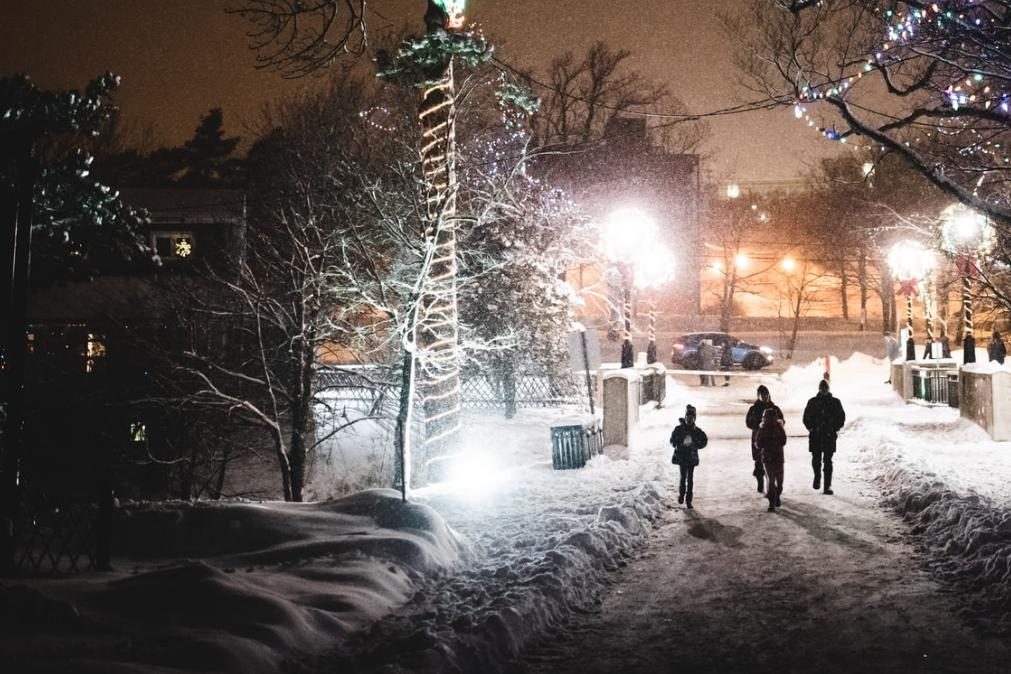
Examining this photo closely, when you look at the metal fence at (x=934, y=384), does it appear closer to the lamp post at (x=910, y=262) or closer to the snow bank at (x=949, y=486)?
the snow bank at (x=949, y=486)

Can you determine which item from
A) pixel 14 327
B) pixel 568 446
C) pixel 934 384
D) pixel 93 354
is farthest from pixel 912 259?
pixel 14 327

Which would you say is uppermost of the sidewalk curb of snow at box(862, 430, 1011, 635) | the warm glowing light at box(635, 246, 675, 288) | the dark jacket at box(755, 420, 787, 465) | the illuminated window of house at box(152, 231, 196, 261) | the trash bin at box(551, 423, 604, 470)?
the illuminated window of house at box(152, 231, 196, 261)

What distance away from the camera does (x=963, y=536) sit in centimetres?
990

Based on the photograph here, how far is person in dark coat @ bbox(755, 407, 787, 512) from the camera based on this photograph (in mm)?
12750

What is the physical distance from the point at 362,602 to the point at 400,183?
621 inches

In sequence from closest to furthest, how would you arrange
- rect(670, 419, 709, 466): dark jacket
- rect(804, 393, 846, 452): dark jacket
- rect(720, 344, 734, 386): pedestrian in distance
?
1. rect(670, 419, 709, 466): dark jacket
2. rect(804, 393, 846, 452): dark jacket
3. rect(720, 344, 734, 386): pedestrian in distance

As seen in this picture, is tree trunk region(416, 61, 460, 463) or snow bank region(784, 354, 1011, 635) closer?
snow bank region(784, 354, 1011, 635)

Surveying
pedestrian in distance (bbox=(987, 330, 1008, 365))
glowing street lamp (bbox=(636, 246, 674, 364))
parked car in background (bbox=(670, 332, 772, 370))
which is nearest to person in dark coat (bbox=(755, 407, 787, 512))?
glowing street lamp (bbox=(636, 246, 674, 364))

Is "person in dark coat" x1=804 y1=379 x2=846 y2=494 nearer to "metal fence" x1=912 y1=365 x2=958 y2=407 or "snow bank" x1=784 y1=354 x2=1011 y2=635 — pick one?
"snow bank" x1=784 y1=354 x2=1011 y2=635

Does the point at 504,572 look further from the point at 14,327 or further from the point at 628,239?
the point at 628,239

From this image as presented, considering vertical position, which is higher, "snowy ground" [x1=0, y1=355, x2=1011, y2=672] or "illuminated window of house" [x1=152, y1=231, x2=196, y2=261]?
"illuminated window of house" [x1=152, y1=231, x2=196, y2=261]

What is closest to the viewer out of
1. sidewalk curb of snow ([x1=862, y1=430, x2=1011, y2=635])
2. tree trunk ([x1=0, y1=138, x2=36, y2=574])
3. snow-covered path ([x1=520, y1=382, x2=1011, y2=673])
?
snow-covered path ([x1=520, y1=382, x2=1011, y2=673])

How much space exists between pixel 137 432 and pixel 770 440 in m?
20.3

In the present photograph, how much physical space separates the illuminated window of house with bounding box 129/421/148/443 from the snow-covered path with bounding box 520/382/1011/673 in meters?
16.8
